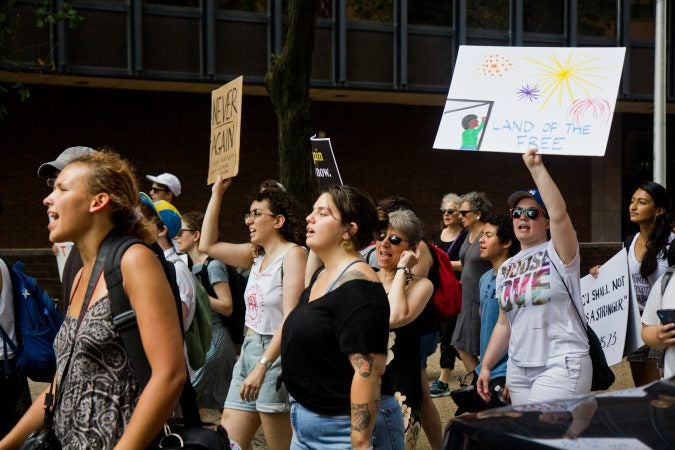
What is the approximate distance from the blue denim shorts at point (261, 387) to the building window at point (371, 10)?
56.7 feet

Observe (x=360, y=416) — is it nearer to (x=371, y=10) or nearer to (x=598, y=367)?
(x=598, y=367)

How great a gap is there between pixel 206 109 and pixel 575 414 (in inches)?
797

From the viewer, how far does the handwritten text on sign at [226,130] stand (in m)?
6.89

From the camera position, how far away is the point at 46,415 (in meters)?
2.89

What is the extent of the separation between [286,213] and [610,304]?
2.30 meters

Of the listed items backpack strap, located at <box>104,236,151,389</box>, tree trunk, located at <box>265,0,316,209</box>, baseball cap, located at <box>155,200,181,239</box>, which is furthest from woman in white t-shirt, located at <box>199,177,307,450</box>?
tree trunk, located at <box>265,0,316,209</box>

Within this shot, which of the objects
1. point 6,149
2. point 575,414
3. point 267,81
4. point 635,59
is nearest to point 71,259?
point 575,414

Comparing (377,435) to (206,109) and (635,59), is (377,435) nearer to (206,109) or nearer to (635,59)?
(206,109)

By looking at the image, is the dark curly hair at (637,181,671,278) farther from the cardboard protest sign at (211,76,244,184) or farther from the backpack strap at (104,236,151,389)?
the backpack strap at (104,236,151,389)

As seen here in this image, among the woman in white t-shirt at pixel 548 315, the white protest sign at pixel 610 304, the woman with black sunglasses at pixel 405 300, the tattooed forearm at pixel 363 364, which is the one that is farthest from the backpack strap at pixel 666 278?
the tattooed forearm at pixel 363 364

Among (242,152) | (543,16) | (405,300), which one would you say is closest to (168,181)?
(405,300)

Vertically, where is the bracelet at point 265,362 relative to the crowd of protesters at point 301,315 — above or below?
below

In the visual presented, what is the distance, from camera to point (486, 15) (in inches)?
914

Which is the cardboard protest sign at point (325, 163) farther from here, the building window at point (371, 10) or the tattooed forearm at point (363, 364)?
the building window at point (371, 10)
